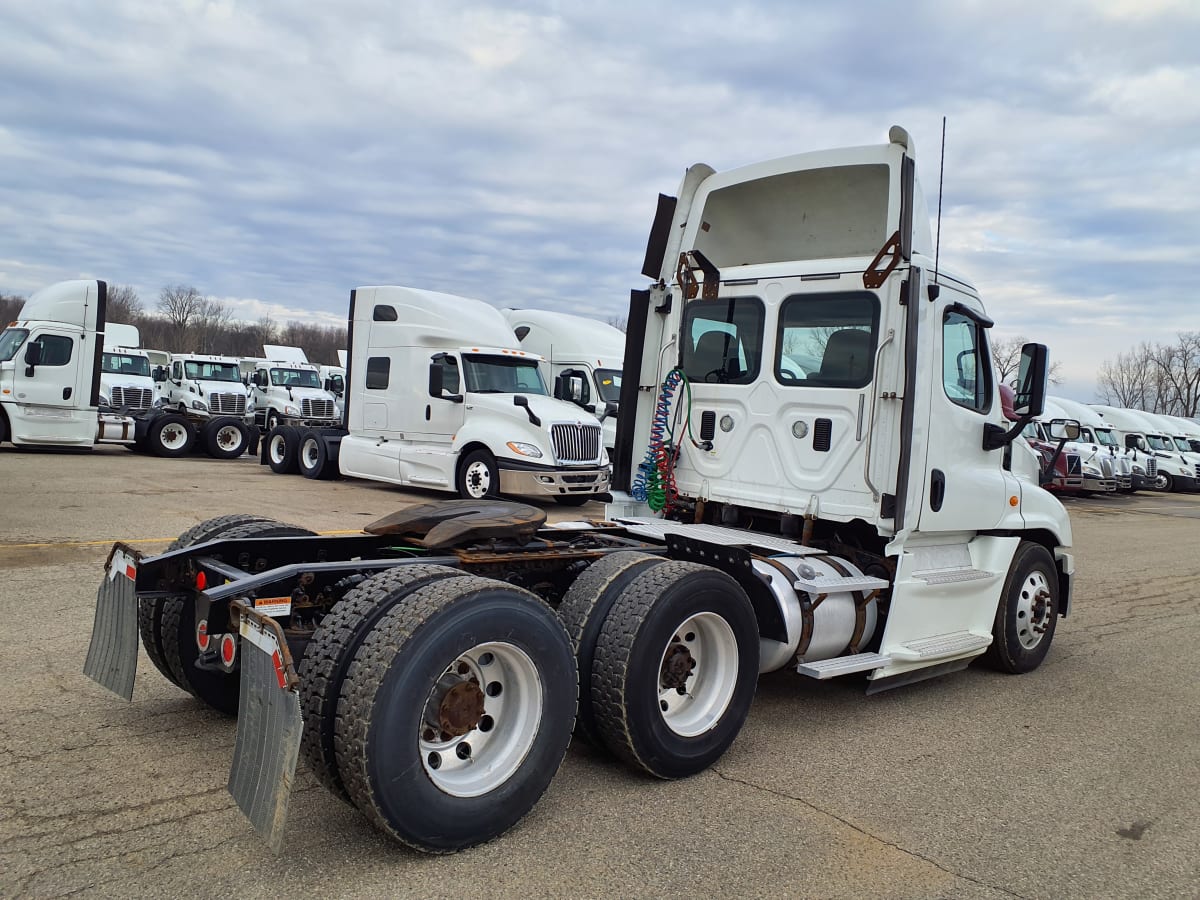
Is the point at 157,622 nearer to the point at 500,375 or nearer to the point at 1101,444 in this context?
the point at 500,375

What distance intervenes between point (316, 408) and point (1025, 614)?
21851mm

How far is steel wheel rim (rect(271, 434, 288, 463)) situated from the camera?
715 inches

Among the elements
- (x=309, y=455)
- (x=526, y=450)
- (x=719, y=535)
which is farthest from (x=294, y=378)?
(x=719, y=535)

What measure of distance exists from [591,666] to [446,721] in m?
0.77

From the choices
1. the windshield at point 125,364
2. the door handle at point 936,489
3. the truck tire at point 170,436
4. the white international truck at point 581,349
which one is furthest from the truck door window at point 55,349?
the door handle at point 936,489

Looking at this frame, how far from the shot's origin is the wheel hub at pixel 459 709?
3305mm

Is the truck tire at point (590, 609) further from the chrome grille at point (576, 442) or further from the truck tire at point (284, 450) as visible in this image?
the truck tire at point (284, 450)

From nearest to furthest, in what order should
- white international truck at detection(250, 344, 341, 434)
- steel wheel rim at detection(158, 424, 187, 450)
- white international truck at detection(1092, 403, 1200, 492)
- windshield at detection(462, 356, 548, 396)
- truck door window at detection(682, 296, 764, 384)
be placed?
1. truck door window at detection(682, 296, 764, 384)
2. windshield at detection(462, 356, 548, 396)
3. steel wheel rim at detection(158, 424, 187, 450)
4. white international truck at detection(250, 344, 341, 434)
5. white international truck at detection(1092, 403, 1200, 492)

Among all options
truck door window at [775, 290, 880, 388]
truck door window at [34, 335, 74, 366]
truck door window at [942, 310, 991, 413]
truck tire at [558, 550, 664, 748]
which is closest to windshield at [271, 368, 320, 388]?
truck door window at [34, 335, 74, 366]

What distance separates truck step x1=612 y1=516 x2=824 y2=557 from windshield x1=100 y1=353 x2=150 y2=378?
21.9 m

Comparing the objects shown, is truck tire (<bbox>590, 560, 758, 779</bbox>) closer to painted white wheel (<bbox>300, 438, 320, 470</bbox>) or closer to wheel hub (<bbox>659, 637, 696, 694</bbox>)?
wheel hub (<bbox>659, 637, 696, 694</bbox>)

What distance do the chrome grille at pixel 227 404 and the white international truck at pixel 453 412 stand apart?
9.07 m

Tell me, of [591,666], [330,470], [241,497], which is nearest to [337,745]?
[591,666]

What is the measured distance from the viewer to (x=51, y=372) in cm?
1866
